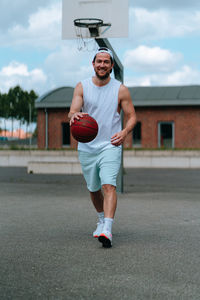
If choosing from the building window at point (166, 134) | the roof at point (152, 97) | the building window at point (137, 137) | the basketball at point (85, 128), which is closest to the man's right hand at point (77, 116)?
the basketball at point (85, 128)

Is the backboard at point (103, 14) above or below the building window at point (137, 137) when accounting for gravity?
above

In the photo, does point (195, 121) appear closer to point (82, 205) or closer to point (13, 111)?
point (82, 205)

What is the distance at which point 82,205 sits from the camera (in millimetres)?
9203

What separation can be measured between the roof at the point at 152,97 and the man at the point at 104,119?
25.4 meters

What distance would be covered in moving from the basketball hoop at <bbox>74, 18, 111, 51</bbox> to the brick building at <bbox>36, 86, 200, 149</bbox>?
808 inches

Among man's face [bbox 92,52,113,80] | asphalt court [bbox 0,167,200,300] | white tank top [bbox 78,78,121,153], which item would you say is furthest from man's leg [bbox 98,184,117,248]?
man's face [bbox 92,52,113,80]

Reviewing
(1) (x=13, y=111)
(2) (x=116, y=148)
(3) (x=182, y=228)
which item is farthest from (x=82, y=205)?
(1) (x=13, y=111)

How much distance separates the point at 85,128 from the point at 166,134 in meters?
27.4

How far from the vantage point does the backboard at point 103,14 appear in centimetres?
1027

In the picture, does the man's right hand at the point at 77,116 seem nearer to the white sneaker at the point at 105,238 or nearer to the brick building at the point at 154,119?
the white sneaker at the point at 105,238

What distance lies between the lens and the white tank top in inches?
211

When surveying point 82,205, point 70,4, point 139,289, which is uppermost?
point 70,4

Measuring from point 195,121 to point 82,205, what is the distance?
22.9 meters

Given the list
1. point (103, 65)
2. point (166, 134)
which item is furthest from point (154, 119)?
point (103, 65)
